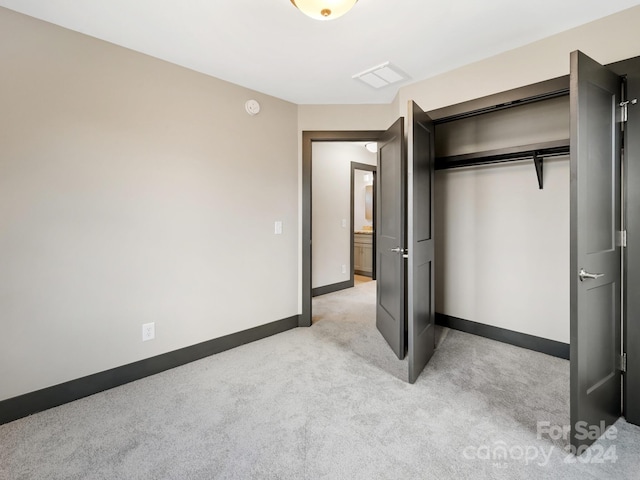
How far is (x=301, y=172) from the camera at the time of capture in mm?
3412

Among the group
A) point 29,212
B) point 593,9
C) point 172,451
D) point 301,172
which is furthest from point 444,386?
point 29,212

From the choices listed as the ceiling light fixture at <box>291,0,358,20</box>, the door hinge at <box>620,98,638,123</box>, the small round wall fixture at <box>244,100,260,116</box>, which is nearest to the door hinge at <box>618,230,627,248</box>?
the door hinge at <box>620,98,638,123</box>

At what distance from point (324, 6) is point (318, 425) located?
91.3 inches

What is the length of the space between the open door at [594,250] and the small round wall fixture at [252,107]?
95.5 inches

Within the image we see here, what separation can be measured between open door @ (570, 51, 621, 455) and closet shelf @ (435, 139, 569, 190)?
573 mm

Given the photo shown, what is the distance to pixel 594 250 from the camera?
1.59m

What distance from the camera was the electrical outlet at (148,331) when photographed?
2.37 metres

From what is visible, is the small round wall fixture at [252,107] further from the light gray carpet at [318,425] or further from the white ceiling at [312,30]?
the light gray carpet at [318,425]

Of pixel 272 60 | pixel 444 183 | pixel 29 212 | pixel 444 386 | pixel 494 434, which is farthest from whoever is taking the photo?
pixel 444 183

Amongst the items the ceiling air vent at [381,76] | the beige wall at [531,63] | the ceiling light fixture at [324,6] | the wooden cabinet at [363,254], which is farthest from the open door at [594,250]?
the wooden cabinet at [363,254]

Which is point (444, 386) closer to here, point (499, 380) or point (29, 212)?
point (499, 380)

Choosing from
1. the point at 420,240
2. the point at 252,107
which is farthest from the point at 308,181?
the point at 420,240

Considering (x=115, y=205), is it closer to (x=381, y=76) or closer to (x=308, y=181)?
(x=308, y=181)

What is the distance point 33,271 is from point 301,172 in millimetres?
2387
